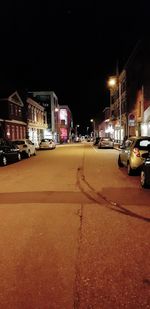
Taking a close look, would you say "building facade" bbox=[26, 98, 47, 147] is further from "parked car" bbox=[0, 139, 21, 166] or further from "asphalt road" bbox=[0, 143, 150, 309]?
"asphalt road" bbox=[0, 143, 150, 309]

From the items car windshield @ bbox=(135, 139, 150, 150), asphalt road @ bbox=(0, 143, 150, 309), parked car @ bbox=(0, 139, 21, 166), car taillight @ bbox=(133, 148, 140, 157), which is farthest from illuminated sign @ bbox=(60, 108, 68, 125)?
asphalt road @ bbox=(0, 143, 150, 309)

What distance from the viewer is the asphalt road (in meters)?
3.39

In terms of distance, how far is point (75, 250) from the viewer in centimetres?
471

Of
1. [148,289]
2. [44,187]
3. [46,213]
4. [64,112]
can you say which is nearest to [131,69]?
[44,187]

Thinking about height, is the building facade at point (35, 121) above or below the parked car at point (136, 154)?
above

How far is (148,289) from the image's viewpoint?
351cm

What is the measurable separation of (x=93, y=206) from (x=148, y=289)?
401 cm

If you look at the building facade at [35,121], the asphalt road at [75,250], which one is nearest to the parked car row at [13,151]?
the asphalt road at [75,250]

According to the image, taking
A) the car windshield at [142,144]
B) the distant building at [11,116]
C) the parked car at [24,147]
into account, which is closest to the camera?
the car windshield at [142,144]

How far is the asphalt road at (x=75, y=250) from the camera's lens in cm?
339

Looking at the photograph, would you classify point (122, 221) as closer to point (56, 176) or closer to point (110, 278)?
point (110, 278)

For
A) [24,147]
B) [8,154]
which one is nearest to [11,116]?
[24,147]

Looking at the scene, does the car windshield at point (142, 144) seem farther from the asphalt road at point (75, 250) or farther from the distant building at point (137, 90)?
the distant building at point (137, 90)

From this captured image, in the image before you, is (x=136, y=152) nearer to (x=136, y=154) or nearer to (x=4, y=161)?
(x=136, y=154)
